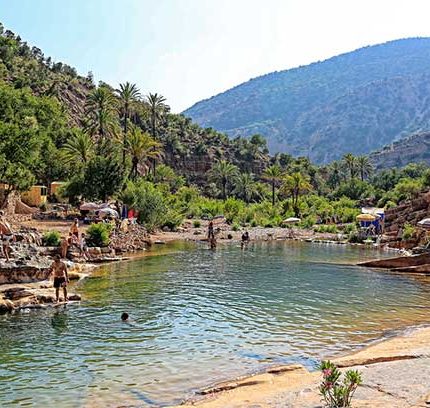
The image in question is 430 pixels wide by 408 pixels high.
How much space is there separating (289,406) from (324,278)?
736 inches

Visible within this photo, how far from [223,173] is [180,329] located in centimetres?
8222

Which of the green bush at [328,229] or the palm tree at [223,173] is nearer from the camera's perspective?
the green bush at [328,229]

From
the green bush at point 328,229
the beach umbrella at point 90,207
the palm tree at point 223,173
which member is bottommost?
the green bush at point 328,229

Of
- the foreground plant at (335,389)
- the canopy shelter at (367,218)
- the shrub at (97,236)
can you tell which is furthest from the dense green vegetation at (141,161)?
the foreground plant at (335,389)

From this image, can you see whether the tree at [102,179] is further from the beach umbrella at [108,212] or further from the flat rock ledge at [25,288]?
the flat rock ledge at [25,288]

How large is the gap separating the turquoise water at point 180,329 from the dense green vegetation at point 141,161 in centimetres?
1291

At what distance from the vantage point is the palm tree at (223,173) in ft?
321

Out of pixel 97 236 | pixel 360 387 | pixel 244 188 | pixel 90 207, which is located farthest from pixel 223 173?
pixel 360 387

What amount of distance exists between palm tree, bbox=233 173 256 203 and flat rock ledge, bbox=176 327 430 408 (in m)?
95.9

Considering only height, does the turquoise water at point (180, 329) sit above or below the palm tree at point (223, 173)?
below

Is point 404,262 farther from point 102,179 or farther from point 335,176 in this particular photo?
point 335,176

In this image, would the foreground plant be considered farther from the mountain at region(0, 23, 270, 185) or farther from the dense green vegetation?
the mountain at region(0, 23, 270, 185)

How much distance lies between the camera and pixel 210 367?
40.3ft

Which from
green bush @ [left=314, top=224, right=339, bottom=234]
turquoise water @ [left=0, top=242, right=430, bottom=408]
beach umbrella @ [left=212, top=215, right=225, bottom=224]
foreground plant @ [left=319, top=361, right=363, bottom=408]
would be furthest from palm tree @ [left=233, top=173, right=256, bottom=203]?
foreground plant @ [left=319, top=361, right=363, bottom=408]
